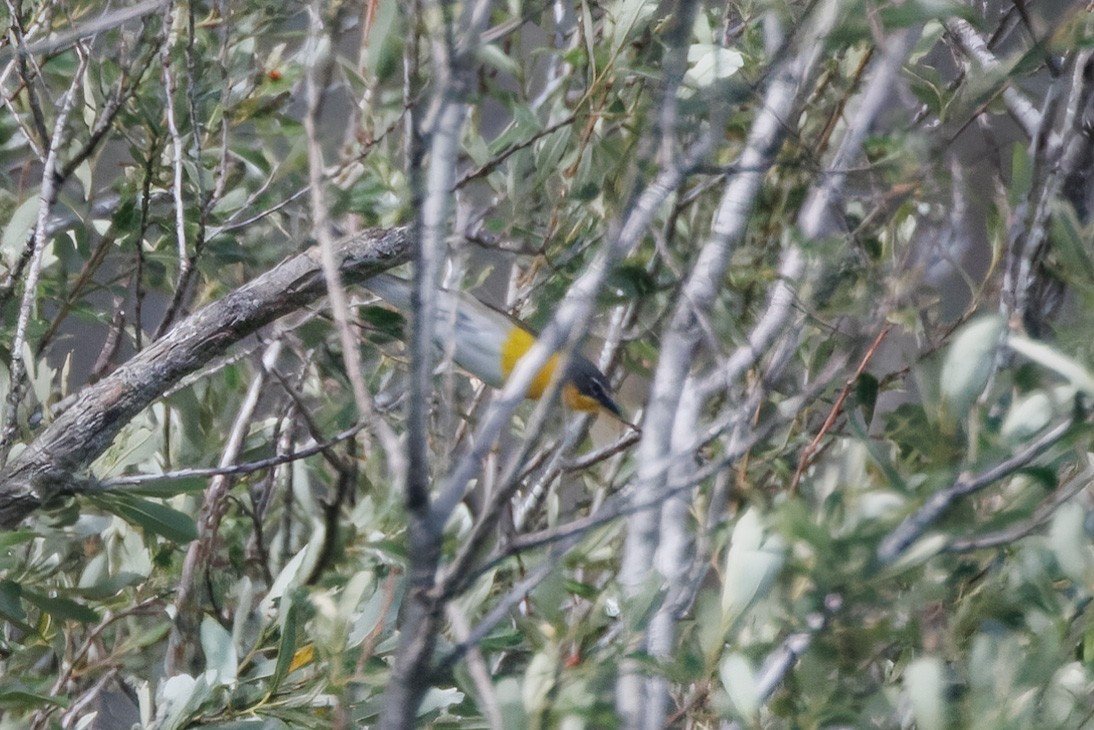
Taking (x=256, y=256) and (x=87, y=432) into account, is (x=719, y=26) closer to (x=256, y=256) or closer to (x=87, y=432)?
(x=256, y=256)

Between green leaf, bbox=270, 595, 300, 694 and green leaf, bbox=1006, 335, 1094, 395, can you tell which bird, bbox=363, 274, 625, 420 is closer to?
green leaf, bbox=270, 595, 300, 694

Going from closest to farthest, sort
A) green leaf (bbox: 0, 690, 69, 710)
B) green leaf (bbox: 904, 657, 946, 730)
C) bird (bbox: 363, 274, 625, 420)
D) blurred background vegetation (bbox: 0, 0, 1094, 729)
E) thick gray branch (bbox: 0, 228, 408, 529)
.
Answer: green leaf (bbox: 904, 657, 946, 730) → blurred background vegetation (bbox: 0, 0, 1094, 729) → thick gray branch (bbox: 0, 228, 408, 529) → green leaf (bbox: 0, 690, 69, 710) → bird (bbox: 363, 274, 625, 420)

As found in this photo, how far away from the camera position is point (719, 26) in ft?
7.01

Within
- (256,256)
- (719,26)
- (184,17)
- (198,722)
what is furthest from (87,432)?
(719,26)

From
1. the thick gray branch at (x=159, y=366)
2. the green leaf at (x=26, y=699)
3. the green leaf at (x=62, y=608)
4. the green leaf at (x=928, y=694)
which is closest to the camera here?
the green leaf at (x=928, y=694)

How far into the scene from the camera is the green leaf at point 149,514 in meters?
1.51

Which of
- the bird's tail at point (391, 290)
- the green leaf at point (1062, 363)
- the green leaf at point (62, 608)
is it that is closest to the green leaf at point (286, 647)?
the green leaf at point (62, 608)

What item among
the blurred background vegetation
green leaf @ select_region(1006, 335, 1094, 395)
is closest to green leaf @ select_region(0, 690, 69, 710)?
the blurred background vegetation

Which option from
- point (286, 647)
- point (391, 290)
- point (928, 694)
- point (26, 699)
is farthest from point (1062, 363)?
point (26, 699)

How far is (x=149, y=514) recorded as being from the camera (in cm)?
153

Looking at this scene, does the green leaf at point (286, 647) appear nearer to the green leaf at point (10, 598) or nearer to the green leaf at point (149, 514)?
the green leaf at point (149, 514)

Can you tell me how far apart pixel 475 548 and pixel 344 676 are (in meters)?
0.63

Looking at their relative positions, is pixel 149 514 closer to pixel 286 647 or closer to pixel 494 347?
pixel 286 647

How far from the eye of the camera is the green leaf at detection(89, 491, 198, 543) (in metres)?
1.51
